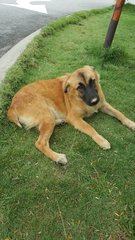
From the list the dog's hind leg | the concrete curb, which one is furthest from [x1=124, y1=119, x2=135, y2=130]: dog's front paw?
the concrete curb

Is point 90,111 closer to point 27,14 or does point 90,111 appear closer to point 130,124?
point 130,124

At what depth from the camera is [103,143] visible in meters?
4.55

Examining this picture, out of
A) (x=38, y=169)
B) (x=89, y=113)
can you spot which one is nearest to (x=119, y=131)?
(x=89, y=113)

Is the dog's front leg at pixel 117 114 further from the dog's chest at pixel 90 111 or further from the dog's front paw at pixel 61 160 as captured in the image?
the dog's front paw at pixel 61 160

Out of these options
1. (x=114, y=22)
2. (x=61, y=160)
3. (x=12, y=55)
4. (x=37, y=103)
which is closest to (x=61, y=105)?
(x=37, y=103)

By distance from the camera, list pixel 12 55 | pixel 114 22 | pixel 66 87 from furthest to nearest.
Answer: pixel 114 22
pixel 12 55
pixel 66 87

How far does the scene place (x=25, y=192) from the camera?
390 centimetres

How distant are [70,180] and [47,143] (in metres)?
0.65

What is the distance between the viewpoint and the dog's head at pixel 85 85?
4758mm

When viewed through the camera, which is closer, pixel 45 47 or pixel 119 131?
pixel 119 131

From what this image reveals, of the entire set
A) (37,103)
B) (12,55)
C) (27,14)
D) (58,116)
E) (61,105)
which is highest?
(37,103)

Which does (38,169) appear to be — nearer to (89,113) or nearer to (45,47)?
(89,113)

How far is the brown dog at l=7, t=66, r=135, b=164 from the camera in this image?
15.4 ft

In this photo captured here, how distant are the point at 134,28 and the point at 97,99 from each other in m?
5.07
